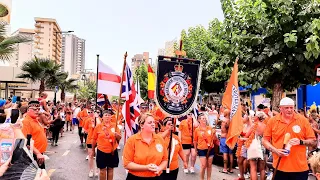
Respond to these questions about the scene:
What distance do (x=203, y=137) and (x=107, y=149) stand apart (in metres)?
2.67

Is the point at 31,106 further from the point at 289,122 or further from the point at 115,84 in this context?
the point at 289,122

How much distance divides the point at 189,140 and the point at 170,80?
4.46 meters

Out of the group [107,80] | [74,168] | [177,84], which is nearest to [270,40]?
[107,80]

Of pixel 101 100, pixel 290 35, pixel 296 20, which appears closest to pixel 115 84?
pixel 101 100

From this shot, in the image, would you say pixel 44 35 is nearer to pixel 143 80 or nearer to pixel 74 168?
pixel 143 80

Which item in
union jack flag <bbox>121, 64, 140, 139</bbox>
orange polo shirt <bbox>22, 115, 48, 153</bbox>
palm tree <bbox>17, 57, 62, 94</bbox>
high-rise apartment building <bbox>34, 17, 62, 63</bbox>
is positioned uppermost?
high-rise apartment building <bbox>34, 17, 62, 63</bbox>

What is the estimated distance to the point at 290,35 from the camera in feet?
38.6

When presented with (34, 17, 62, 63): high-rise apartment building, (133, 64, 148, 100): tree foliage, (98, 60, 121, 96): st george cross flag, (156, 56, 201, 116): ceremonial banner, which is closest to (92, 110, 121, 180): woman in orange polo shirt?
(98, 60, 121, 96): st george cross flag

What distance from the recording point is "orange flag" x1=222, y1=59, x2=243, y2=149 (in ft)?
20.6

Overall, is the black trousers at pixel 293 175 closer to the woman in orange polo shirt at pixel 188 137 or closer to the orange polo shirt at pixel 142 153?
the orange polo shirt at pixel 142 153

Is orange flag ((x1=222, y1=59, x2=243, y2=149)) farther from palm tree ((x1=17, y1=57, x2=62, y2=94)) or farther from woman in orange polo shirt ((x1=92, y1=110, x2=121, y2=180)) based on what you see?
palm tree ((x1=17, y1=57, x2=62, y2=94))

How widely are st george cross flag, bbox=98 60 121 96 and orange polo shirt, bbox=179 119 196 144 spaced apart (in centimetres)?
304

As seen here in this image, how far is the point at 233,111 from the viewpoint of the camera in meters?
6.37

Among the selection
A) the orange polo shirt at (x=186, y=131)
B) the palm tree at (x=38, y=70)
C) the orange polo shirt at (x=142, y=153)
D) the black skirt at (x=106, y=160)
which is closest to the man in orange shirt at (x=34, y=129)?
the black skirt at (x=106, y=160)
